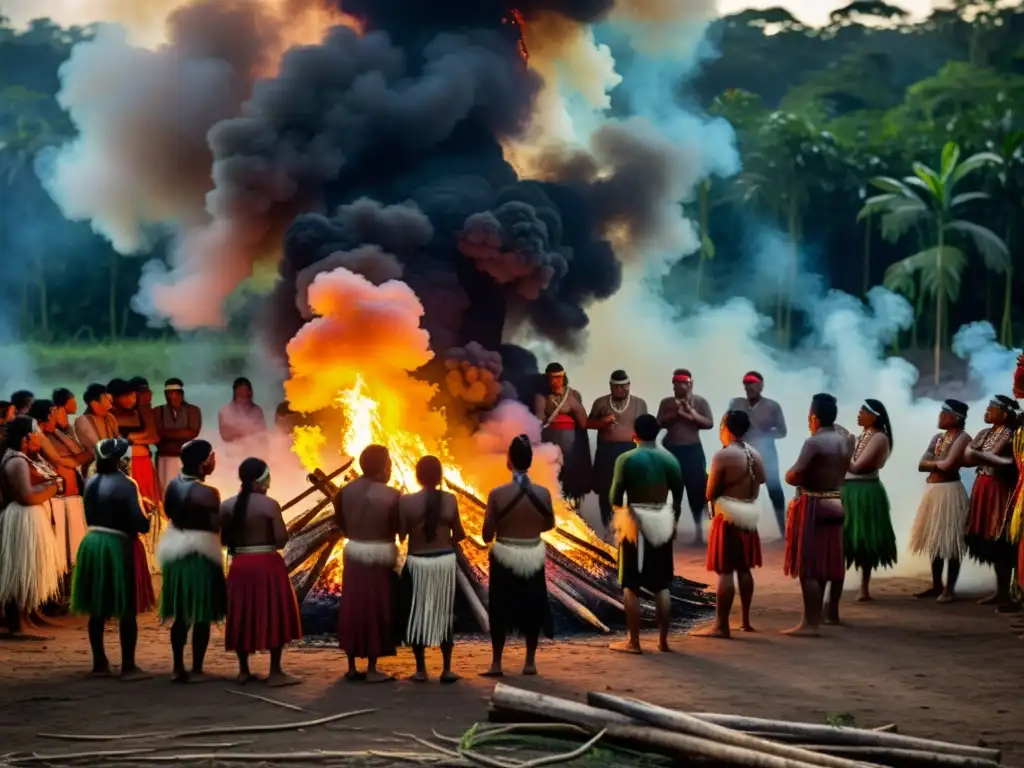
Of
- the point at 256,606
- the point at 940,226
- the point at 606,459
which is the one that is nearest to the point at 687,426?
the point at 606,459

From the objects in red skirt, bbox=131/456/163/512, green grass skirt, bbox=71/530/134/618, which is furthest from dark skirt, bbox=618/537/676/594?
red skirt, bbox=131/456/163/512

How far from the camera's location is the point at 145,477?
12.5m

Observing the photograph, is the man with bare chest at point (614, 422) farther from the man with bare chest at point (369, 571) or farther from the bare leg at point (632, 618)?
the man with bare chest at point (369, 571)

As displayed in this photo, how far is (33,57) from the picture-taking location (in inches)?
1366

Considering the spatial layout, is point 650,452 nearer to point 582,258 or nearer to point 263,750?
point 263,750

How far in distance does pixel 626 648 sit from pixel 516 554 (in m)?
1.37

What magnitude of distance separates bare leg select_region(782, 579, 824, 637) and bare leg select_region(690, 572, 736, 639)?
0.50 meters

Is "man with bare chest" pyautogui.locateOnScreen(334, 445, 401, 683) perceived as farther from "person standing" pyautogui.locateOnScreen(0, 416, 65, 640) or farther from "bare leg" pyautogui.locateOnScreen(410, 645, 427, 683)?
"person standing" pyautogui.locateOnScreen(0, 416, 65, 640)

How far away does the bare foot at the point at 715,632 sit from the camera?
32.6 feet

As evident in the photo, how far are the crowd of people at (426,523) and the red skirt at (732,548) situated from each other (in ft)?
0.05

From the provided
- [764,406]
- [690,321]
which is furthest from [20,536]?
[690,321]

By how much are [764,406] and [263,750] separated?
8.80m

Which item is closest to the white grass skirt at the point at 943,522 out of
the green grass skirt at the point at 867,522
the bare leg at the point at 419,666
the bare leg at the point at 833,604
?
the green grass skirt at the point at 867,522

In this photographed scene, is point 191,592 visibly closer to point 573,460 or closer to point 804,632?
point 804,632
